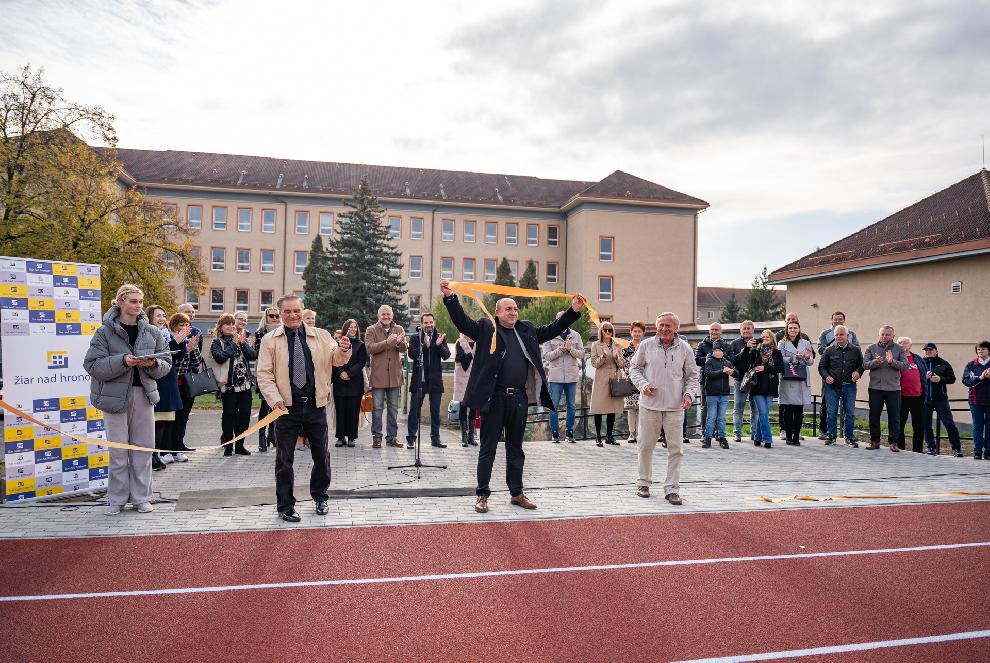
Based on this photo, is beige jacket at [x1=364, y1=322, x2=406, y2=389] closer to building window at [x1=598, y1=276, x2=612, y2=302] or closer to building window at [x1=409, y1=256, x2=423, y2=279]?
building window at [x1=598, y1=276, x2=612, y2=302]

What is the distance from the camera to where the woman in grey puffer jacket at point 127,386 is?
7.15 metres

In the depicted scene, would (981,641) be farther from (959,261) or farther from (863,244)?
(863,244)

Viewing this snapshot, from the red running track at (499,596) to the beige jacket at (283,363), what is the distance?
1408 millimetres

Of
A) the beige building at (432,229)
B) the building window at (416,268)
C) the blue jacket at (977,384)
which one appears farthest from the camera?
the building window at (416,268)

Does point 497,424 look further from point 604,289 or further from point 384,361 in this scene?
point 604,289

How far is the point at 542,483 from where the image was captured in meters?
9.17

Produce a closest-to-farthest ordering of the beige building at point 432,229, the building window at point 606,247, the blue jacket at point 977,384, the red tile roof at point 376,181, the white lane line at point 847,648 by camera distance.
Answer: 1. the white lane line at point 847,648
2. the blue jacket at point 977,384
3. the beige building at point 432,229
4. the red tile roof at point 376,181
5. the building window at point 606,247

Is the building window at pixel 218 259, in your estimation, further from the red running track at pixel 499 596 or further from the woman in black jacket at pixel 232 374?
the red running track at pixel 499 596

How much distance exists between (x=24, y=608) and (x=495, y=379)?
455 centimetres

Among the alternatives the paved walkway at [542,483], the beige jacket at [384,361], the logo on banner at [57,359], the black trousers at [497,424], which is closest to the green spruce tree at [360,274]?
the paved walkway at [542,483]

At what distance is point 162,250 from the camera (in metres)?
32.7

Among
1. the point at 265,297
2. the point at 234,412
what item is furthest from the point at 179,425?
the point at 265,297

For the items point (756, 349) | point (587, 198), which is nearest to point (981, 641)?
point (756, 349)

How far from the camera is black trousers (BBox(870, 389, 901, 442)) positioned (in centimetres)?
1244
